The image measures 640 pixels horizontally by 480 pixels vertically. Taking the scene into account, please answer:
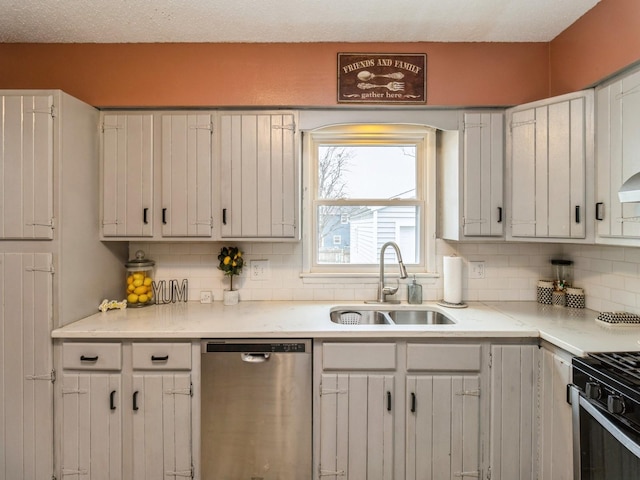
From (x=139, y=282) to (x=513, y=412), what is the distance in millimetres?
2419

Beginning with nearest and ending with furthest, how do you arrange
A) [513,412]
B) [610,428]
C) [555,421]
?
[610,428] → [555,421] → [513,412]

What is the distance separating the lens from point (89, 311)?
2168mm

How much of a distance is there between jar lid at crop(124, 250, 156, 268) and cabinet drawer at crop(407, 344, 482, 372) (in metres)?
1.86

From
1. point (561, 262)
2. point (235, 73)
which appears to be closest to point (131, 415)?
point (235, 73)

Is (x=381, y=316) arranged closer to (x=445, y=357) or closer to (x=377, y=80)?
(x=445, y=357)

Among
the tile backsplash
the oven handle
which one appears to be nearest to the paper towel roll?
the tile backsplash

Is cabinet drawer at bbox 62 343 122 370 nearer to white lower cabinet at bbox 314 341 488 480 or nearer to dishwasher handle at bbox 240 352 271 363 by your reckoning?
dishwasher handle at bbox 240 352 271 363

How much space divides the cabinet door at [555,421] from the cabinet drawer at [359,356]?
781mm

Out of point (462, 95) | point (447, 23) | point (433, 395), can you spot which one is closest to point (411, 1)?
point (447, 23)

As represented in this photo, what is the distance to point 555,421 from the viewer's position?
175 centimetres

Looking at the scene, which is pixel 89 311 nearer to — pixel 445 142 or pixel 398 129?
pixel 398 129

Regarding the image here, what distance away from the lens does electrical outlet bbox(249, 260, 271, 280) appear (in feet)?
8.52

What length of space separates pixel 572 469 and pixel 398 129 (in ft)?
7.19

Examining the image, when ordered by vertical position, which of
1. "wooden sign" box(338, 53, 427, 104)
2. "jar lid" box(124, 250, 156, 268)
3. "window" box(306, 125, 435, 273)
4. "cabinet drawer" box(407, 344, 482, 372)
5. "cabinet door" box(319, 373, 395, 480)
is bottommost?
"cabinet door" box(319, 373, 395, 480)
